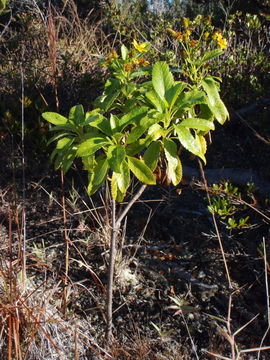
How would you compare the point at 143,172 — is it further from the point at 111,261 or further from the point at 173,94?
the point at 111,261

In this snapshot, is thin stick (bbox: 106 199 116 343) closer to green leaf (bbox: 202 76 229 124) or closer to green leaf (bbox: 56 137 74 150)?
green leaf (bbox: 56 137 74 150)

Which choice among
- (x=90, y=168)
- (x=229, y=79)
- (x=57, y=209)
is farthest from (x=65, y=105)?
(x=90, y=168)

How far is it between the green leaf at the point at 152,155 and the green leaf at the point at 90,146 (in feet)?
0.56

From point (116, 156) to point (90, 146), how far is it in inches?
3.9

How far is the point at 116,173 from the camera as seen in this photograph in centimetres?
152

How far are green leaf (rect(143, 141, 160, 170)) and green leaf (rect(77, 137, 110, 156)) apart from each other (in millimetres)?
169

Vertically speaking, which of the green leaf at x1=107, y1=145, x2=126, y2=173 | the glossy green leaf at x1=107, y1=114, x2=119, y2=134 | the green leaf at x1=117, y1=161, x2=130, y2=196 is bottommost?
the green leaf at x1=117, y1=161, x2=130, y2=196

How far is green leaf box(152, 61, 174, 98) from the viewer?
5.09 ft

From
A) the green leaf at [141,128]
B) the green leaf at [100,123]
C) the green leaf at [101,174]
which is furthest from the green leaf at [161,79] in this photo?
the green leaf at [101,174]

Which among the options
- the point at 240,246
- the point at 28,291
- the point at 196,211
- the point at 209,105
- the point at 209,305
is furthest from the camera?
the point at 196,211

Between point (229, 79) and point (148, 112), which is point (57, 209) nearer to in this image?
point (148, 112)

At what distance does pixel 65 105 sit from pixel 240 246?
6.84ft

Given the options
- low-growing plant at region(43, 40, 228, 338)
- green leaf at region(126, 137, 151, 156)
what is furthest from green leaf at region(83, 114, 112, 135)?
green leaf at region(126, 137, 151, 156)

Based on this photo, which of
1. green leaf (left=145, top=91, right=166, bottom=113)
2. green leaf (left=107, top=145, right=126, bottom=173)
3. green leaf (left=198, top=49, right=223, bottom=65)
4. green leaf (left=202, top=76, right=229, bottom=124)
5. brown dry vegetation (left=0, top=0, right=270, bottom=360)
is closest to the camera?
green leaf (left=107, top=145, right=126, bottom=173)
